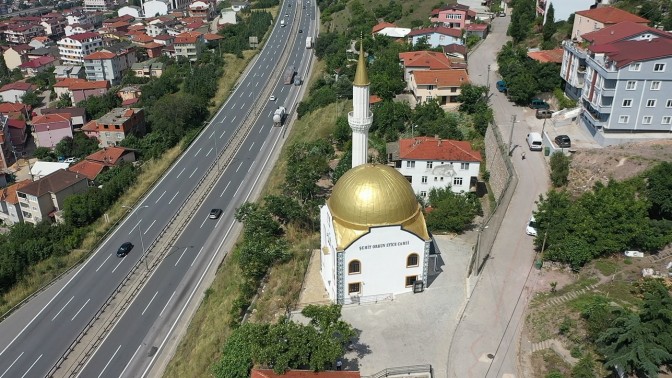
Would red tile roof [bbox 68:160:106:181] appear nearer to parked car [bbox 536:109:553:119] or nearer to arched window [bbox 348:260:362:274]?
arched window [bbox 348:260:362:274]

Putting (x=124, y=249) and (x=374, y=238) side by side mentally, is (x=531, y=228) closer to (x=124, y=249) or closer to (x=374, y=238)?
(x=374, y=238)

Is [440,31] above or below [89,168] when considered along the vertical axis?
above

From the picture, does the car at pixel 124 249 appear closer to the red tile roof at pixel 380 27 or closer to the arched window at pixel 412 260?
the arched window at pixel 412 260

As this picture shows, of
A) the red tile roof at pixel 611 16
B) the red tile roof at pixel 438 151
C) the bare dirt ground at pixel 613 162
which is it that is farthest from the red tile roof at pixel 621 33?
the red tile roof at pixel 438 151

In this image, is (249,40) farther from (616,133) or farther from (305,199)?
(616,133)

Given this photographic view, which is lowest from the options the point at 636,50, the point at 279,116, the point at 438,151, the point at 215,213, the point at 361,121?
the point at 215,213

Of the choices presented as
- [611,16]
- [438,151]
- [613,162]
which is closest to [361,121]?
[438,151]
